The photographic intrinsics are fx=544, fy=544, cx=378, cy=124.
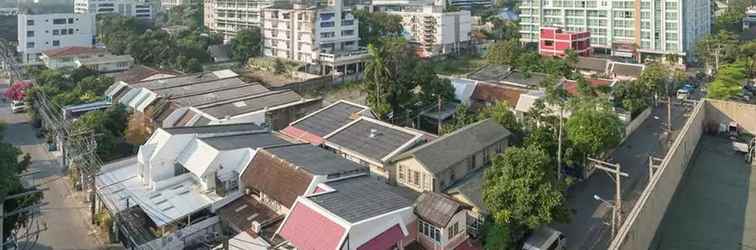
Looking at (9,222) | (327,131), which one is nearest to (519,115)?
(327,131)

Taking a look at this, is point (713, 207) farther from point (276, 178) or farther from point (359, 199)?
point (276, 178)

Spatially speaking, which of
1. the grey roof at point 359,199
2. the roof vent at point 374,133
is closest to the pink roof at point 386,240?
the grey roof at point 359,199

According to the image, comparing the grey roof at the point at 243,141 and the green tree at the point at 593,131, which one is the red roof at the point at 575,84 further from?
the grey roof at the point at 243,141

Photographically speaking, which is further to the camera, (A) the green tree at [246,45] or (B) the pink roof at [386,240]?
(A) the green tree at [246,45]

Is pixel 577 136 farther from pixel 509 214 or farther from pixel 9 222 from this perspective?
pixel 9 222

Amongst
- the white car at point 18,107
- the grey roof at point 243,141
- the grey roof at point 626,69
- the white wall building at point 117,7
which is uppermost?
the white wall building at point 117,7

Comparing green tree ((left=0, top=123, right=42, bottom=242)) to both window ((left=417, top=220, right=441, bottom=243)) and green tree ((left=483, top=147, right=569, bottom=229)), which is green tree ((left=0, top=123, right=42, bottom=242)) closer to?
window ((left=417, top=220, right=441, bottom=243))

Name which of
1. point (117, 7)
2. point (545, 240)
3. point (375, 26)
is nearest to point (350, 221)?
point (545, 240)
